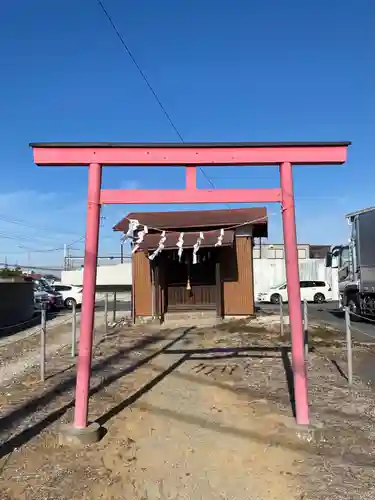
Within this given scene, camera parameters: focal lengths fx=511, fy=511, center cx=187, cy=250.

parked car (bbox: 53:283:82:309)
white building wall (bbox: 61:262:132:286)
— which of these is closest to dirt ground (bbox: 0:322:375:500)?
parked car (bbox: 53:283:82:309)

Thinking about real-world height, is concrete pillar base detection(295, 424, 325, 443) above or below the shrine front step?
below

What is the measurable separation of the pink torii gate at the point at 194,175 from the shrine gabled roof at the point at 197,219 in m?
10.8

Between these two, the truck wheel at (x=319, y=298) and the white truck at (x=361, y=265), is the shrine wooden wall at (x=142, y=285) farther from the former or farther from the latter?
the truck wheel at (x=319, y=298)

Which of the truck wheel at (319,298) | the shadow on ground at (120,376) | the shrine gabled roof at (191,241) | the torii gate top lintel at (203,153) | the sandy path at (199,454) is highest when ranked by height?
the shrine gabled roof at (191,241)

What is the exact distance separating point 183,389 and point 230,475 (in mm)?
3302

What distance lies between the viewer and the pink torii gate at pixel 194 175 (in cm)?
585

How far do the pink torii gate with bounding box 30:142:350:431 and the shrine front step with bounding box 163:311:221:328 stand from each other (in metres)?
12.1

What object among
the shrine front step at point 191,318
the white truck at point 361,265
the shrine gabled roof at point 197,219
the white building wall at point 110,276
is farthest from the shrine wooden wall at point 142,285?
the white building wall at point 110,276

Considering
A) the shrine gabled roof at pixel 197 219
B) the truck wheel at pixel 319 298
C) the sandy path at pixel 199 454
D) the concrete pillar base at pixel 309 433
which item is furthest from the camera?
the truck wheel at pixel 319 298

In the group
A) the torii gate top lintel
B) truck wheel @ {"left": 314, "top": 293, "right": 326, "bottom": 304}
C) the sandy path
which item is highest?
the torii gate top lintel

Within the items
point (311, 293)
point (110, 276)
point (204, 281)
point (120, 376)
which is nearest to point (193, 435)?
point (120, 376)

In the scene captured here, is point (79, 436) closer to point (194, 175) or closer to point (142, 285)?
point (194, 175)

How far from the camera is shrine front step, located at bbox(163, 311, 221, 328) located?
17953mm

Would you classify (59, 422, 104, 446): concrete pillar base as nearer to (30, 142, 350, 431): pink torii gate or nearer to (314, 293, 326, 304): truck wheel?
(30, 142, 350, 431): pink torii gate
